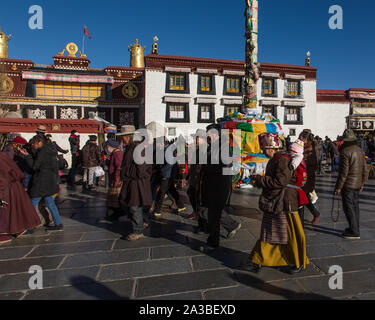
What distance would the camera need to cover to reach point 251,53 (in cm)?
1162

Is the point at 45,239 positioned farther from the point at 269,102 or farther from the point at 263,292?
the point at 269,102

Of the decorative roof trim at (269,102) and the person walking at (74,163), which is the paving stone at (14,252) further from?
the decorative roof trim at (269,102)

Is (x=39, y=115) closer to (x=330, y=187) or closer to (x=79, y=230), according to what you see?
(x=79, y=230)

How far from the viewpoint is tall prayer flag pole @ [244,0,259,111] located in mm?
11453

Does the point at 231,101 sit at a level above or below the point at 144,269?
above

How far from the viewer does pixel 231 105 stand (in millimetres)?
24578

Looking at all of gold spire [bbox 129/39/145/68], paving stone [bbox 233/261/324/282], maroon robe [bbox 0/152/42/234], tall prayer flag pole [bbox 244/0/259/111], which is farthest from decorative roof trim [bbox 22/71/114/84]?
paving stone [bbox 233/261/324/282]

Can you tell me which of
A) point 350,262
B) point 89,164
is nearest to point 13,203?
point 89,164

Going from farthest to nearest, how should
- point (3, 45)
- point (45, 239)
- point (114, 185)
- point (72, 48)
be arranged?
1. point (3, 45)
2. point (72, 48)
3. point (114, 185)
4. point (45, 239)

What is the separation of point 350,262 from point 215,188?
2006 millimetres

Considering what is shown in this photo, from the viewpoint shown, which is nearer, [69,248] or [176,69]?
[69,248]

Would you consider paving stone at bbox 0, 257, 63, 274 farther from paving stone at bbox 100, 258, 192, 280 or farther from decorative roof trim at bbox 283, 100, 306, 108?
decorative roof trim at bbox 283, 100, 306, 108

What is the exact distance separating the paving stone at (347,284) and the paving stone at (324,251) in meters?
0.55

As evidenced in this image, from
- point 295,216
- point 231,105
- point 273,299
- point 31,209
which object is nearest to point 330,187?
point 295,216
